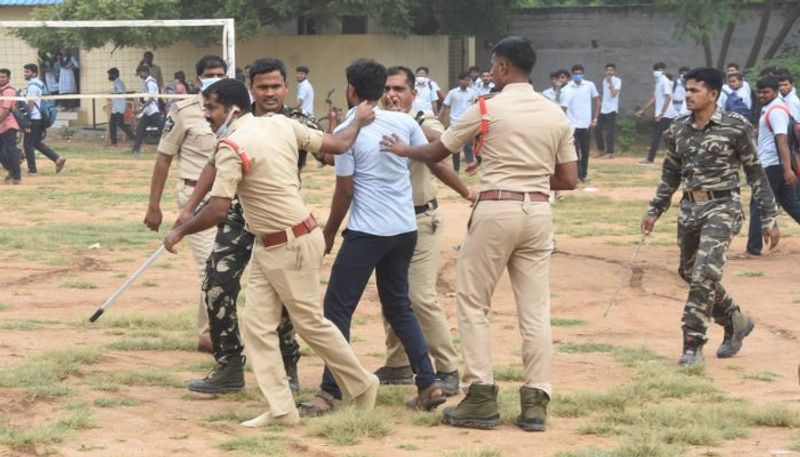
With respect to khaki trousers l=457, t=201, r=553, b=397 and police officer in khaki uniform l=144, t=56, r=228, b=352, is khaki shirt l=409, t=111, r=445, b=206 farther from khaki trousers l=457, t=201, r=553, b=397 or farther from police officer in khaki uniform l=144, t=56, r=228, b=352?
police officer in khaki uniform l=144, t=56, r=228, b=352

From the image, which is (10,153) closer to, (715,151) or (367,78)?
(715,151)

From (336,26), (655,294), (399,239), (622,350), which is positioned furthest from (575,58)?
(399,239)

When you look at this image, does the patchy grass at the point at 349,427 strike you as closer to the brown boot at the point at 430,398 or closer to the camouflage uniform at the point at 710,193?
the brown boot at the point at 430,398

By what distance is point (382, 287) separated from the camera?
7707 mm

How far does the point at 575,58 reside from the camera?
34312 millimetres

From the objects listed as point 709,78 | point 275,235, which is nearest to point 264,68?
point 275,235

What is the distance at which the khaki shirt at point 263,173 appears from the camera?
6.96m

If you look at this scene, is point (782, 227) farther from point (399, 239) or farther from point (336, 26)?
point (336, 26)

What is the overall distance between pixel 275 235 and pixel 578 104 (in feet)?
53.2

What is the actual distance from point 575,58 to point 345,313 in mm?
27516

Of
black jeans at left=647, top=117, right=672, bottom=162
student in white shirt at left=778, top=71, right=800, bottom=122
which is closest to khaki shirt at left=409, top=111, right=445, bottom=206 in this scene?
student in white shirt at left=778, top=71, right=800, bottom=122

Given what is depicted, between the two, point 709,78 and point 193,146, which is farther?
point 193,146

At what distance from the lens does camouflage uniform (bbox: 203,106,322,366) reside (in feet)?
26.1

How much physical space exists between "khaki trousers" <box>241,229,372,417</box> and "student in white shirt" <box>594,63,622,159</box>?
2013 centimetres
